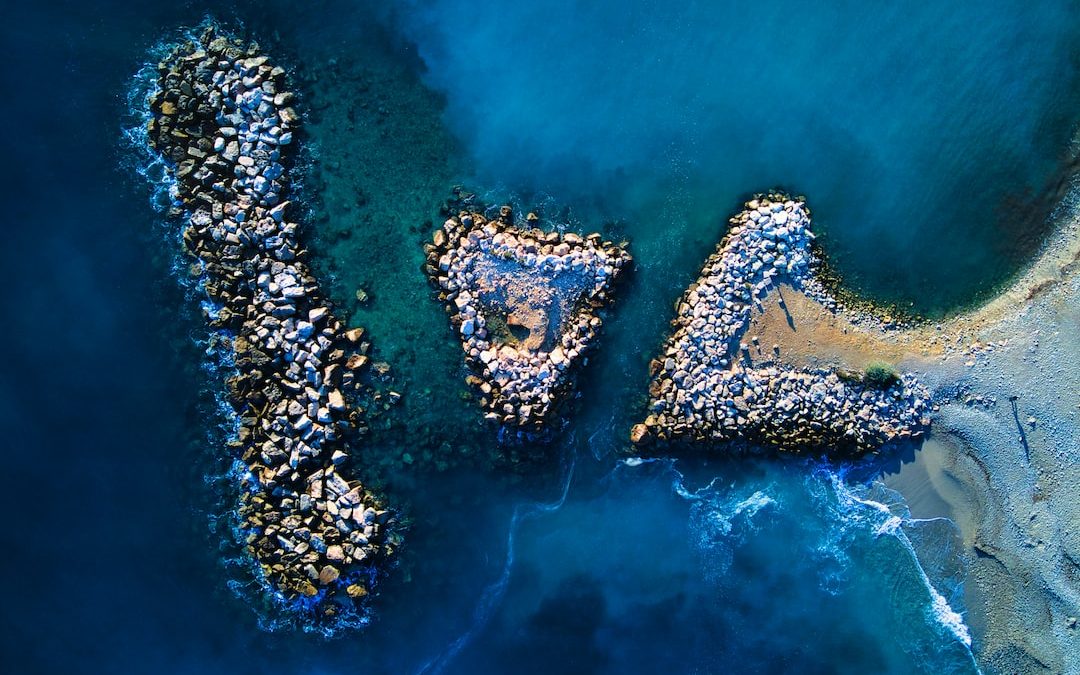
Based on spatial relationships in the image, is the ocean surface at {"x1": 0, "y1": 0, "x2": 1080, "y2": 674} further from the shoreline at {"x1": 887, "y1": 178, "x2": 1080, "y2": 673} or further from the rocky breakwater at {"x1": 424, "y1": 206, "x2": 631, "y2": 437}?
the shoreline at {"x1": 887, "y1": 178, "x2": 1080, "y2": 673}

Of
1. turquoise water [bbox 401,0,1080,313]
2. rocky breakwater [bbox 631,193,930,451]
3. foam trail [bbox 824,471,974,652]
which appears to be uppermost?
turquoise water [bbox 401,0,1080,313]

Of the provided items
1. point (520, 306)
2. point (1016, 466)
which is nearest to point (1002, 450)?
point (1016, 466)

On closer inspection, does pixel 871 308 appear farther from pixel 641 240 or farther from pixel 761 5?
pixel 761 5

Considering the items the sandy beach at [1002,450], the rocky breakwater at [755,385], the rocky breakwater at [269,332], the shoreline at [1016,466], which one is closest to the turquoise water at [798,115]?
the rocky breakwater at [755,385]

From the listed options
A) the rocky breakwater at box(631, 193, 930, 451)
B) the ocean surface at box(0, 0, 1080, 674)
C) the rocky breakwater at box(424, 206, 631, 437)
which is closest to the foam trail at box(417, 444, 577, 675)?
the ocean surface at box(0, 0, 1080, 674)

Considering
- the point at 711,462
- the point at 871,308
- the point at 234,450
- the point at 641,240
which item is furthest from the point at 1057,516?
the point at 234,450

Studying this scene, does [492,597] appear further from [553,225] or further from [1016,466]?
[1016,466]

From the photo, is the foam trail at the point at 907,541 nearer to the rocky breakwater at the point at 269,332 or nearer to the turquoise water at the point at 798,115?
the turquoise water at the point at 798,115
